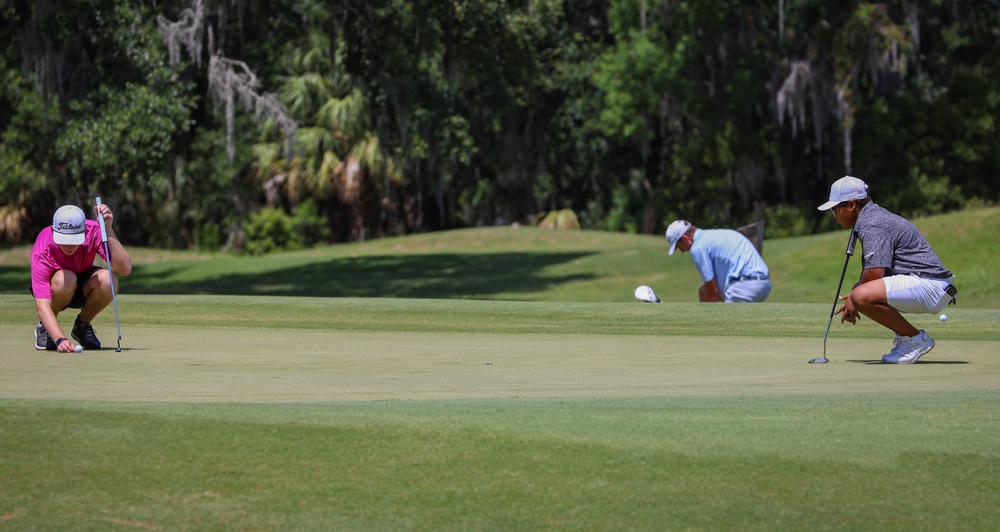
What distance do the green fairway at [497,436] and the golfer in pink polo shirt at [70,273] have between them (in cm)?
36

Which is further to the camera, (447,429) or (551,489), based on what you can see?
(447,429)

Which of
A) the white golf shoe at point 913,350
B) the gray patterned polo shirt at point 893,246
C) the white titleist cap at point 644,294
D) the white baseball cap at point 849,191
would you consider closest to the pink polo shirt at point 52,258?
the white baseball cap at point 849,191

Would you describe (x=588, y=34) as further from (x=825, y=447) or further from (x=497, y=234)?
(x=825, y=447)

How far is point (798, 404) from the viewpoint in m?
7.42

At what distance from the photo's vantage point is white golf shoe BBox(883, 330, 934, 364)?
33.6 feet

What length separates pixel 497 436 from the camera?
6.32 meters

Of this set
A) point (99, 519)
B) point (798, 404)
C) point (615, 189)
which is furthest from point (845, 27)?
point (99, 519)

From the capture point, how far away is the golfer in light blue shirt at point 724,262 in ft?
54.0

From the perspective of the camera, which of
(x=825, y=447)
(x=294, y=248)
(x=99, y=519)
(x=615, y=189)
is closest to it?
(x=99, y=519)

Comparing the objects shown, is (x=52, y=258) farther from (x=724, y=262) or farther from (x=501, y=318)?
(x=724, y=262)

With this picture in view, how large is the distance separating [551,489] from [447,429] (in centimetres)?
87

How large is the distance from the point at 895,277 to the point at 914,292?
19 cm

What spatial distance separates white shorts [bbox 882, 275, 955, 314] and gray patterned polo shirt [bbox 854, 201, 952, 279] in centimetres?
9

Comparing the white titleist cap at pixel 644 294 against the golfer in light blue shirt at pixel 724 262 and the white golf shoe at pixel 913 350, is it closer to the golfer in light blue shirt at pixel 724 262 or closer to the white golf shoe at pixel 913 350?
the golfer in light blue shirt at pixel 724 262
